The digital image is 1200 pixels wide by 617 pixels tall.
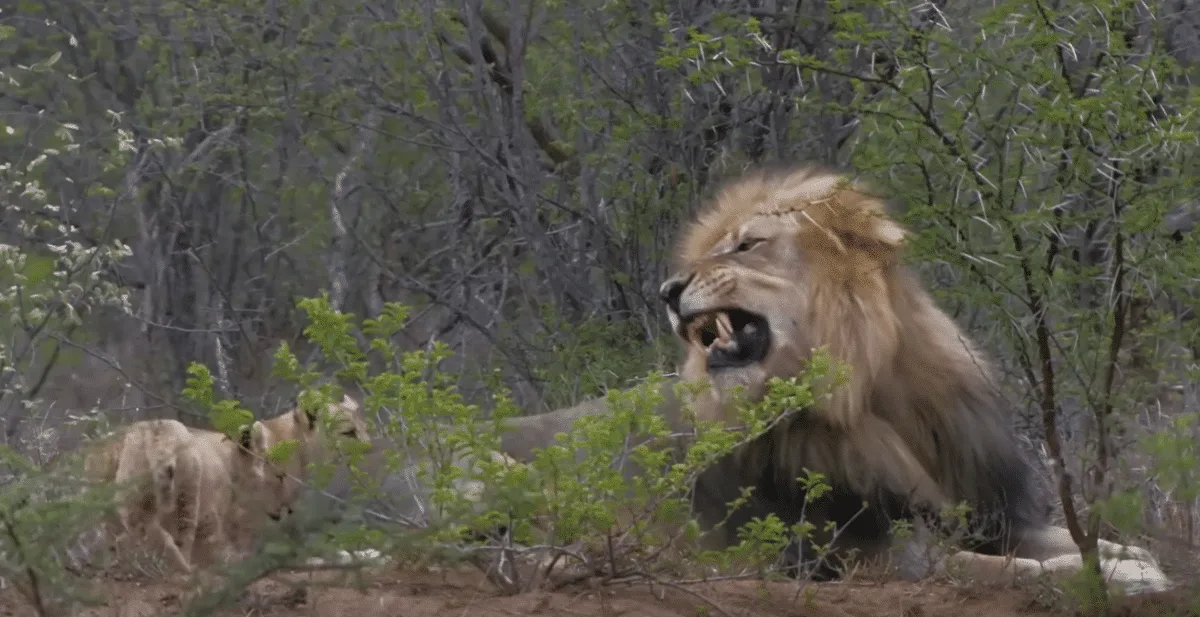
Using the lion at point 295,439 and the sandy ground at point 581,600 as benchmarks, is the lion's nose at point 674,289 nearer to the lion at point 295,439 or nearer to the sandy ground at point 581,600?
the lion at point 295,439

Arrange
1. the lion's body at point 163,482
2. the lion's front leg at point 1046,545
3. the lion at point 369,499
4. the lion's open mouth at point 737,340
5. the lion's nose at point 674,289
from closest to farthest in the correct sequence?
1. the lion at point 369,499
2. the lion's body at point 163,482
3. the lion's front leg at point 1046,545
4. the lion's open mouth at point 737,340
5. the lion's nose at point 674,289

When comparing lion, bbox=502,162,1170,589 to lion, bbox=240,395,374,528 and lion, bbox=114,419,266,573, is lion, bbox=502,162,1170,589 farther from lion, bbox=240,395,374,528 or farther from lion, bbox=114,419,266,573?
lion, bbox=114,419,266,573

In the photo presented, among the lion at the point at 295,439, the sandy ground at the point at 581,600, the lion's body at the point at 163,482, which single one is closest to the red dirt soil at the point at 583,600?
the sandy ground at the point at 581,600

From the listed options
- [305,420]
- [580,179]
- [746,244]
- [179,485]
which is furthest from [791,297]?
[580,179]

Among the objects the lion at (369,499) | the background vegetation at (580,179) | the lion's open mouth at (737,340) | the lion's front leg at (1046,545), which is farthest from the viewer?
the lion's open mouth at (737,340)

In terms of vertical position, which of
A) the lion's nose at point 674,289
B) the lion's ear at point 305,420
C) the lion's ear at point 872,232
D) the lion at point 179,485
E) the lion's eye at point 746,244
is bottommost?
the lion at point 179,485

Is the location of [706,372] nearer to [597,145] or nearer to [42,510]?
[42,510]

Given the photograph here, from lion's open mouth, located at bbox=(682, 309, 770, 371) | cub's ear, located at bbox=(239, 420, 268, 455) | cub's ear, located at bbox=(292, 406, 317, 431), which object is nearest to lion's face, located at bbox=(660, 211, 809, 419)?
lion's open mouth, located at bbox=(682, 309, 770, 371)

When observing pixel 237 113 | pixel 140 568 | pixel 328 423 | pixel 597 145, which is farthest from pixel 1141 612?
pixel 237 113

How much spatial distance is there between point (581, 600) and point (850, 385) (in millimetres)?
1353

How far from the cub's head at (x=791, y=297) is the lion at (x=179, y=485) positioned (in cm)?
124

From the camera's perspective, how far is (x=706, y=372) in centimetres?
491

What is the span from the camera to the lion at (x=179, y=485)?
15.2 feet

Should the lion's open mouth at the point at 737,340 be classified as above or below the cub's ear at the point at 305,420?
above
